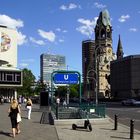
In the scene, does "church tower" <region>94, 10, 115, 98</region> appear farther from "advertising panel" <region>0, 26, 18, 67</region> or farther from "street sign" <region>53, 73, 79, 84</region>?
"street sign" <region>53, 73, 79, 84</region>

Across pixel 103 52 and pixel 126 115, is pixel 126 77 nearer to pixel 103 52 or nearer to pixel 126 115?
pixel 103 52

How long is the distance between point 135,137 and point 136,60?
129 meters

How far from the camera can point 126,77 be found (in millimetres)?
150625

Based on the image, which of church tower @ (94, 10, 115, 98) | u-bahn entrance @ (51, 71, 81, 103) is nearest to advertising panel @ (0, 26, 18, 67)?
church tower @ (94, 10, 115, 98)

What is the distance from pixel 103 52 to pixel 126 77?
28.7 meters

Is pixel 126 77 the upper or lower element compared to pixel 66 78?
upper

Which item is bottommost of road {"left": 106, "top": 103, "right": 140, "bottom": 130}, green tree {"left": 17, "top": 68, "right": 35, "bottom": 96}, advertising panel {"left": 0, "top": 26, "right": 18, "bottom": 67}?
road {"left": 106, "top": 103, "right": 140, "bottom": 130}

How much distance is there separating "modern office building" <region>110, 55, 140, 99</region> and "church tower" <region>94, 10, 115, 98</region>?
1146cm

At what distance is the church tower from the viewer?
17438 centimetres

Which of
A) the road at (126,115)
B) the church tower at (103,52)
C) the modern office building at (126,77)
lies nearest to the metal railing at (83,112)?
the road at (126,115)

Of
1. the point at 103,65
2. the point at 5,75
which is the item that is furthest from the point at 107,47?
the point at 5,75

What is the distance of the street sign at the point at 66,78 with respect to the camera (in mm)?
31272

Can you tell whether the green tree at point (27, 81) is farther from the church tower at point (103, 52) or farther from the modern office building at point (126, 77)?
the church tower at point (103, 52)

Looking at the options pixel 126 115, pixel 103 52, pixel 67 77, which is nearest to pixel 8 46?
pixel 103 52
